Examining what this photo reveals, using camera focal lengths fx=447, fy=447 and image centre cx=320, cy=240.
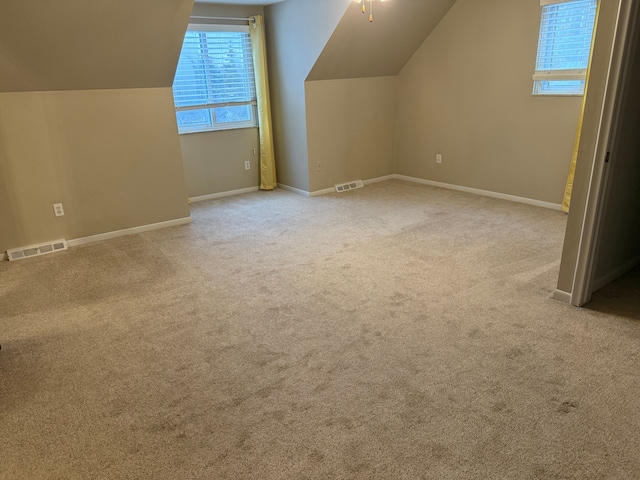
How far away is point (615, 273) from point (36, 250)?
4601mm

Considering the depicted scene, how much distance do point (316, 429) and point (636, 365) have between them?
160cm

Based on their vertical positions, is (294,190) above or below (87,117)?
below

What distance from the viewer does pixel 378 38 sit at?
493 centimetres

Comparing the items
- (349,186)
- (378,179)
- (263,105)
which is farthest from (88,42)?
(378,179)

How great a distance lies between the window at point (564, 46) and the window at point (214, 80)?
10.6 feet

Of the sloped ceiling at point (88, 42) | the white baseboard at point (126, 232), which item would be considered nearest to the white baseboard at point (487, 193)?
the white baseboard at point (126, 232)

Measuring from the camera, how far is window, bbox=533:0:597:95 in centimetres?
408

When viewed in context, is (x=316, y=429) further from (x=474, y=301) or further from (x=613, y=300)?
(x=613, y=300)

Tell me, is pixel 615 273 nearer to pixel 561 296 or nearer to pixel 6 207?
pixel 561 296

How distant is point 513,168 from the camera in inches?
194

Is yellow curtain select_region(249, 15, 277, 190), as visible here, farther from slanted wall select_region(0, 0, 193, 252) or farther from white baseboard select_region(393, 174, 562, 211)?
white baseboard select_region(393, 174, 562, 211)

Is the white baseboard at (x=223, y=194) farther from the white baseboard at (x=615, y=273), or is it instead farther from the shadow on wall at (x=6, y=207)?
the white baseboard at (x=615, y=273)

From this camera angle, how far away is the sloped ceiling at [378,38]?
457cm

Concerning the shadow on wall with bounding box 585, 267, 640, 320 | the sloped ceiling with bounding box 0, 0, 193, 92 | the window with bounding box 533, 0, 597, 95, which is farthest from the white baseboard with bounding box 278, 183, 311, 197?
the shadow on wall with bounding box 585, 267, 640, 320
